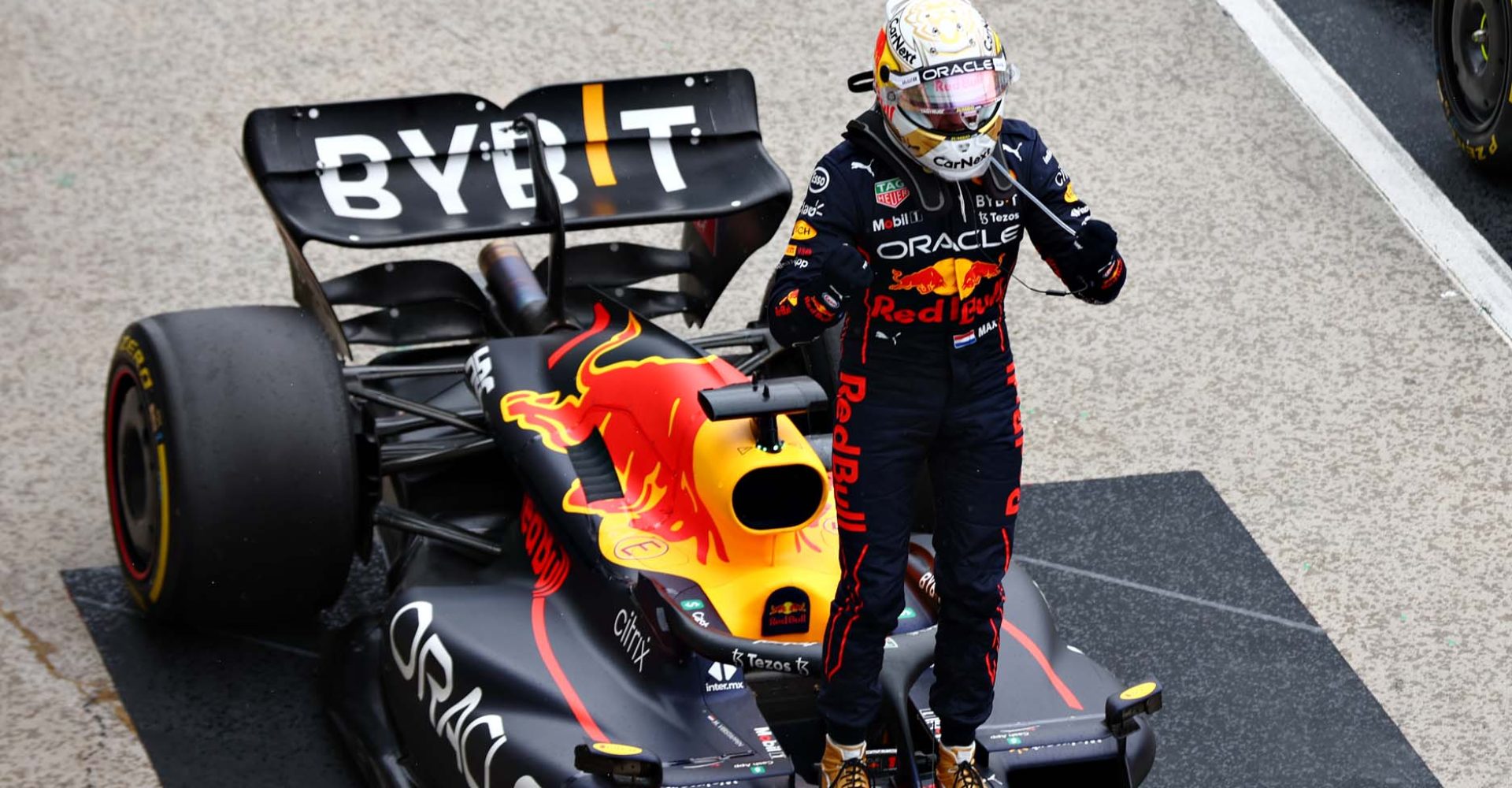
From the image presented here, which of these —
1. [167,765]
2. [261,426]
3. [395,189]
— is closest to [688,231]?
[395,189]

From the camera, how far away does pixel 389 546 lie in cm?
661

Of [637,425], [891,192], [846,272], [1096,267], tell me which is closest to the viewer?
[846,272]

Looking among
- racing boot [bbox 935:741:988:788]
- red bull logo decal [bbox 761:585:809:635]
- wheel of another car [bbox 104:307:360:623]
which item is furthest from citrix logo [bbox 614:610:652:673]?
wheel of another car [bbox 104:307:360:623]

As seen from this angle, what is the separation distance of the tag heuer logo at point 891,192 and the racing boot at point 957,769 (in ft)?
4.10

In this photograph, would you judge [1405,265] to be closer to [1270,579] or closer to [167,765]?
[1270,579]

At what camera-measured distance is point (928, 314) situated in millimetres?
4613

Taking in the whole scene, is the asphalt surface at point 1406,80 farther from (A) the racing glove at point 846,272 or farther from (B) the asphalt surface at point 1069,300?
(A) the racing glove at point 846,272

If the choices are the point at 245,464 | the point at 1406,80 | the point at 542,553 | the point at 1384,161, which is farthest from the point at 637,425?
the point at 1406,80

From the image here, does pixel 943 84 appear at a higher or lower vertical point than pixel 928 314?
higher

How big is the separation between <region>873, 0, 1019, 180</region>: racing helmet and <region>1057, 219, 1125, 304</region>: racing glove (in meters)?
0.29

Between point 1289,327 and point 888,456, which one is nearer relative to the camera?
point 888,456

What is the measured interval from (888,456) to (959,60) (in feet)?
2.78

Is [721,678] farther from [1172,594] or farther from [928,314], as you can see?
[1172,594]

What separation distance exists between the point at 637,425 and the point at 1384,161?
4.60 meters
